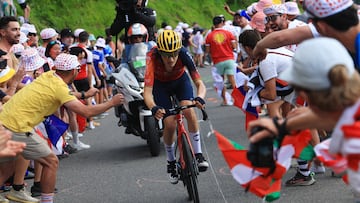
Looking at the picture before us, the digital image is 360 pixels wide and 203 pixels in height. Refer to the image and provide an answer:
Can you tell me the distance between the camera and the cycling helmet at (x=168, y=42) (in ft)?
26.1

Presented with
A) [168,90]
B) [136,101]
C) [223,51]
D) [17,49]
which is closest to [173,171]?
[168,90]

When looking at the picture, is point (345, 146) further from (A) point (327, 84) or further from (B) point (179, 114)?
(B) point (179, 114)

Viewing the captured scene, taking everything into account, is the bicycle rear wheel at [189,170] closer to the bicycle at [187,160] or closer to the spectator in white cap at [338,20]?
the bicycle at [187,160]

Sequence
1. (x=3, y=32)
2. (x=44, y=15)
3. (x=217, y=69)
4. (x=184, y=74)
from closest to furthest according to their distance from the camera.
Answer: (x=184, y=74)
(x=3, y=32)
(x=217, y=69)
(x=44, y=15)

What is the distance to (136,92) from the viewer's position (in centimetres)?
1099

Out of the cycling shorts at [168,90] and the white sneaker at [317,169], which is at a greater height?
the cycling shorts at [168,90]

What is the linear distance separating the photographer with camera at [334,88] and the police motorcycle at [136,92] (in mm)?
7061

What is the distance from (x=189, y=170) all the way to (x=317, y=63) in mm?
4208

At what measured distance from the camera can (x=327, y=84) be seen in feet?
11.5

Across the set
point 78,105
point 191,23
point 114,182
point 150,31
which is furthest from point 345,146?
point 191,23

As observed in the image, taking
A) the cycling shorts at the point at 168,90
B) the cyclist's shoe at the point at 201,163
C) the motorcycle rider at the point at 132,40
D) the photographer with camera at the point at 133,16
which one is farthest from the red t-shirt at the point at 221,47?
the cyclist's shoe at the point at 201,163

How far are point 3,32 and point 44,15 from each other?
766 inches

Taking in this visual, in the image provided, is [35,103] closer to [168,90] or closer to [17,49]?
[168,90]

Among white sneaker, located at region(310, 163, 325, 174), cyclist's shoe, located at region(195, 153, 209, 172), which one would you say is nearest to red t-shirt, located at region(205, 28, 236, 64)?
white sneaker, located at region(310, 163, 325, 174)
